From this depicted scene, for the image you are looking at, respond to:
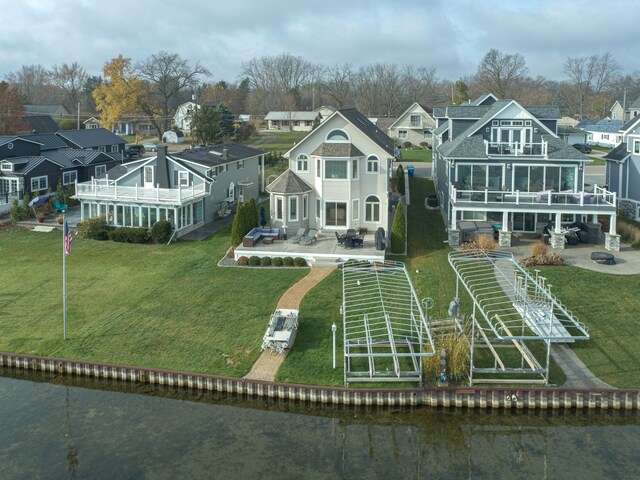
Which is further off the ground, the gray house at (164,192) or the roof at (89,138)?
the roof at (89,138)

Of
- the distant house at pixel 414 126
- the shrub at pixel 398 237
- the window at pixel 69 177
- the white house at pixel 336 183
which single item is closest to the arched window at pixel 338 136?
the white house at pixel 336 183

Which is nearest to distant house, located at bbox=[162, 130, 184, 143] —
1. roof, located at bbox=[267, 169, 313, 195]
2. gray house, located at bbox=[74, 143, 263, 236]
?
gray house, located at bbox=[74, 143, 263, 236]

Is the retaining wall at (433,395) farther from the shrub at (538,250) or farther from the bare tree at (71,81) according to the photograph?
the bare tree at (71,81)

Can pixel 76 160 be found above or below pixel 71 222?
above

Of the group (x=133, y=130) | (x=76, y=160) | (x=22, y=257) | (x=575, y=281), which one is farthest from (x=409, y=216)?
(x=133, y=130)

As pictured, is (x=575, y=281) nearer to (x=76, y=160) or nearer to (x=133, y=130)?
(x=76, y=160)

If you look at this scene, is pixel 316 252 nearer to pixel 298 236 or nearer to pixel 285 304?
pixel 298 236
